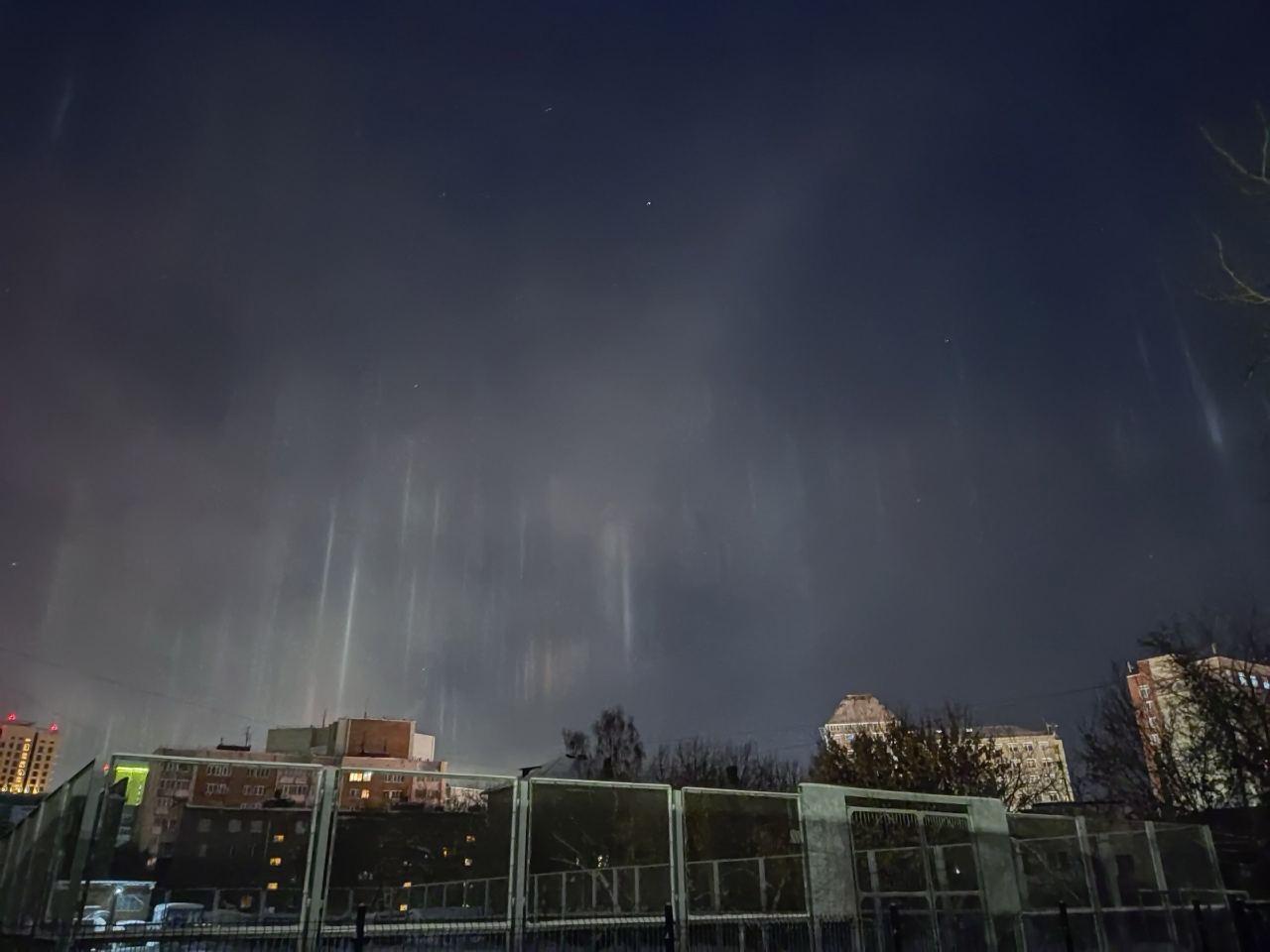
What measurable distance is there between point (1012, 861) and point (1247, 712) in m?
17.9

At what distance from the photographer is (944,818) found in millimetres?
16141

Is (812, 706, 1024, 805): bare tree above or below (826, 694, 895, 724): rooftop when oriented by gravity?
below

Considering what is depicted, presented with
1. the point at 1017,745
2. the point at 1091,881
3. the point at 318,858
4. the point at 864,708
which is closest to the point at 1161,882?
the point at 1091,881

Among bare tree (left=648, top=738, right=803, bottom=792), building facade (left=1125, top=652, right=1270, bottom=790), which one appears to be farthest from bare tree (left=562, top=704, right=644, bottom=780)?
building facade (left=1125, top=652, right=1270, bottom=790)

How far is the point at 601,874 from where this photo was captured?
58.0 ft

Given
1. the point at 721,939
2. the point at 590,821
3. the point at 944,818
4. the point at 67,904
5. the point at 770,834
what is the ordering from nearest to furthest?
the point at 67,904
the point at 721,939
the point at 590,821
the point at 944,818
the point at 770,834

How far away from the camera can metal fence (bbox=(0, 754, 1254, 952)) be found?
9102mm

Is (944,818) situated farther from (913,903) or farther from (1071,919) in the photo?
(1071,919)

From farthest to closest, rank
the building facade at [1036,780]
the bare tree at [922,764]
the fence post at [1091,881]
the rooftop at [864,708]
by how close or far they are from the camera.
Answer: the rooftop at [864,708] < the building facade at [1036,780] < the bare tree at [922,764] < the fence post at [1091,881]

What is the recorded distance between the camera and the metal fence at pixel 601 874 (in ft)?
29.9

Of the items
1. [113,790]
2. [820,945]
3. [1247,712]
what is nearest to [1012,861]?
[820,945]

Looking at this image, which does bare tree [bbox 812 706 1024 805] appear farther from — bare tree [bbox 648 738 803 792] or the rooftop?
the rooftop

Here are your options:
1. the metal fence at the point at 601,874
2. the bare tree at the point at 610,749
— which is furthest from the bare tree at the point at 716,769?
the metal fence at the point at 601,874

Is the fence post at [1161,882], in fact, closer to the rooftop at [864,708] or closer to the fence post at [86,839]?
the fence post at [86,839]
